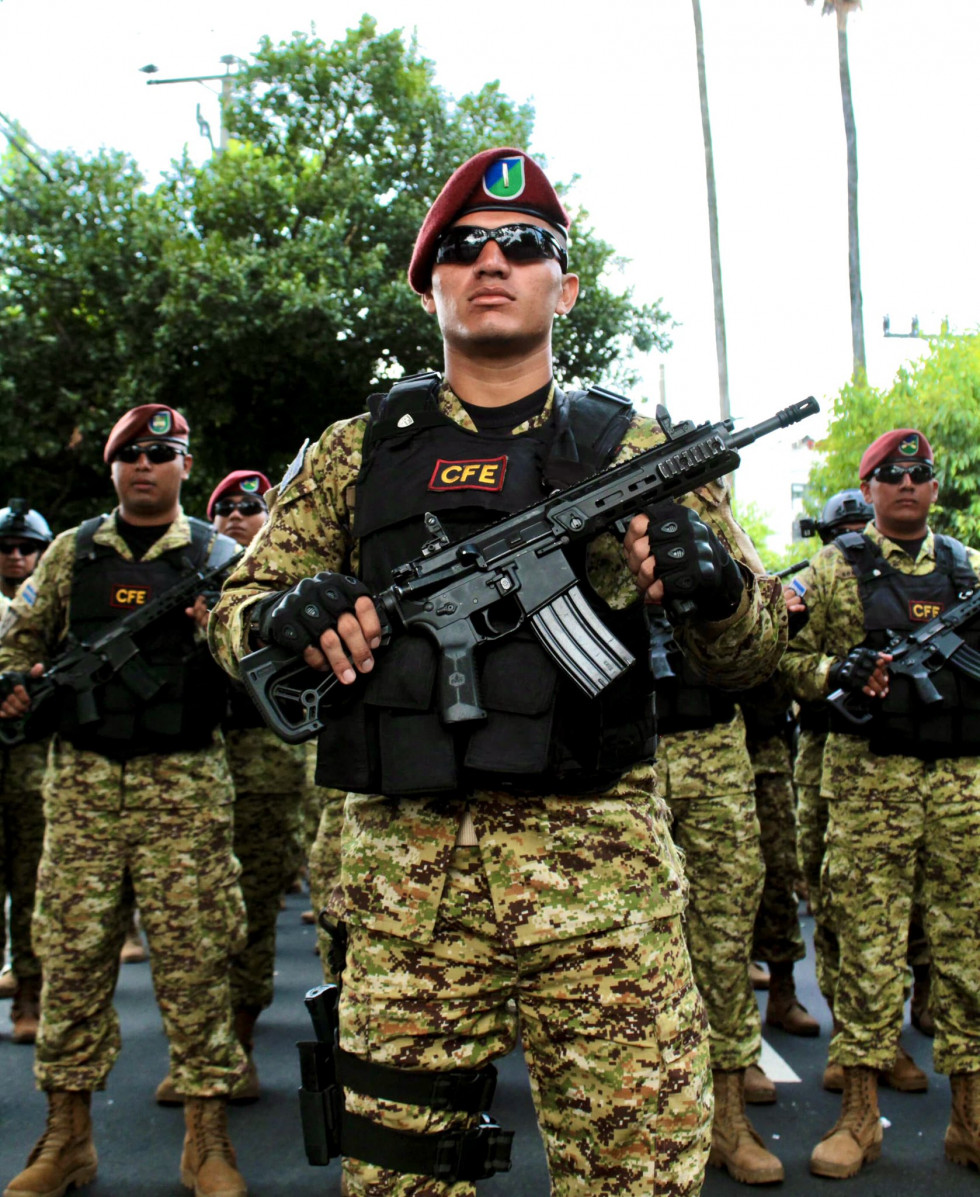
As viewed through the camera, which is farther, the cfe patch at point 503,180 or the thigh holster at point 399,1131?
the cfe patch at point 503,180

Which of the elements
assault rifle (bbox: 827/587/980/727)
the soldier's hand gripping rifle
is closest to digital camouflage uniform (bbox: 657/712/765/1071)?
assault rifle (bbox: 827/587/980/727)

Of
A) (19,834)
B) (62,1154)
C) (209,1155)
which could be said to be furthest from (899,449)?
(19,834)

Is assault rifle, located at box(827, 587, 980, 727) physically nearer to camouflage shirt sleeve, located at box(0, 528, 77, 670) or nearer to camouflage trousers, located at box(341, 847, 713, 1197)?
camouflage trousers, located at box(341, 847, 713, 1197)

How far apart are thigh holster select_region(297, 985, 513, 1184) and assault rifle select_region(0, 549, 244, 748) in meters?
1.89

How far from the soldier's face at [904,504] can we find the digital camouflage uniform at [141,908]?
8.72 feet

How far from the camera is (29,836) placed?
5.31 metres

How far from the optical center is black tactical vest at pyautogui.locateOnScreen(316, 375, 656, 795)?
1.95m

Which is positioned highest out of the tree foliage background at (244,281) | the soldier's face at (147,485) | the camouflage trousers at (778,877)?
the tree foliage background at (244,281)

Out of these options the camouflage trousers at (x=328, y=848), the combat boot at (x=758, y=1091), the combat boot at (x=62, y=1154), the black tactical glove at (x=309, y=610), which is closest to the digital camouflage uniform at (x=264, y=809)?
the camouflage trousers at (x=328, y=848)

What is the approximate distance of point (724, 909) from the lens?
383 cm

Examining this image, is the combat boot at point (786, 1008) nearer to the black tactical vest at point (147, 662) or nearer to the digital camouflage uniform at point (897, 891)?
the digital camouflage uniform at point (897, 891)

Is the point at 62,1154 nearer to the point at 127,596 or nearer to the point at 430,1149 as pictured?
the point at 127,596

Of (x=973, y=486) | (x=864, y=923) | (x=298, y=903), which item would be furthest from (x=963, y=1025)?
(x=973, y=486)

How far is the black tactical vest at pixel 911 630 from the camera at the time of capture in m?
3.82
